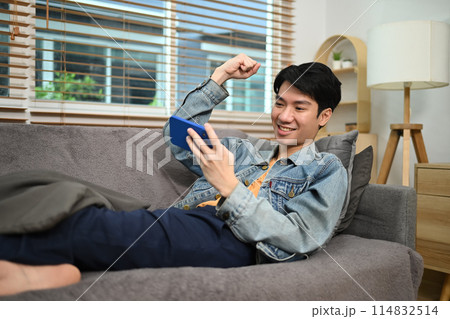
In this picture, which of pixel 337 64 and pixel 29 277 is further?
pixel 337 64

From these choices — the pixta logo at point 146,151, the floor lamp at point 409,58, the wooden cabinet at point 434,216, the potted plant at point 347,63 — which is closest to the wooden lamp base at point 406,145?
the floor lamp at point 409,58

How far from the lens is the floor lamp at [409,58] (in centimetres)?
200

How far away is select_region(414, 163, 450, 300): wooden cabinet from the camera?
1.74m

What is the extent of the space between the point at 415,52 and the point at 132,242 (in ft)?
5.78

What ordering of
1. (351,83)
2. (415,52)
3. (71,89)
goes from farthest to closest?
(351,83), (71,89), (415,52)

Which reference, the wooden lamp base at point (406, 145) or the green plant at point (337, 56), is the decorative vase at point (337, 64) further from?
the wooden lamp base at point (406, 145)

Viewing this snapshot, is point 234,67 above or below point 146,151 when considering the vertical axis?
above

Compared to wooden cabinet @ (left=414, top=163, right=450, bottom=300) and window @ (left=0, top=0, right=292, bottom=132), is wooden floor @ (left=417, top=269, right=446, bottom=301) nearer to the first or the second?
wooden cabinet @ (left=414, top=163, right=450, bottom=300)

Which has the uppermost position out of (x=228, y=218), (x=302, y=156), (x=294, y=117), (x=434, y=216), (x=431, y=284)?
(x=294, y=117)

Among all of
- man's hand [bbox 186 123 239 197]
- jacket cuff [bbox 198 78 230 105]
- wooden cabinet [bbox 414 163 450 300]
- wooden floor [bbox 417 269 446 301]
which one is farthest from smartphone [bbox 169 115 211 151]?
wooden floor [bbox 417 269 446 301]

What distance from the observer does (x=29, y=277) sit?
0.76 metres

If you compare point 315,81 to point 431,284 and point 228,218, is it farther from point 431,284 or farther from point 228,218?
point 431,284

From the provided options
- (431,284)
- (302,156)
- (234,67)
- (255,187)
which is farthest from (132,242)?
(431,284)
